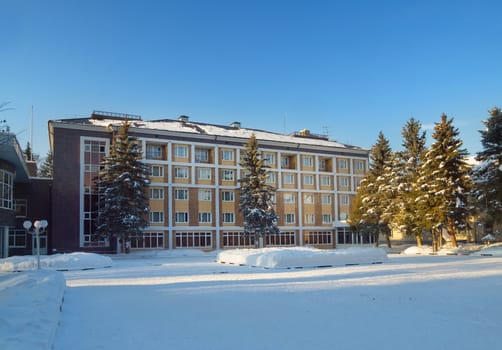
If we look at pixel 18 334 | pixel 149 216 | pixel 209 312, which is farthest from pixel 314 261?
pixel 149 216

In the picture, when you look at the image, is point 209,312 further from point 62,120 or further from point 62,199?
point 62,120

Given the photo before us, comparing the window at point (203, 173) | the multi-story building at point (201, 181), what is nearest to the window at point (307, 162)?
the multi-story building at point (201, 181)

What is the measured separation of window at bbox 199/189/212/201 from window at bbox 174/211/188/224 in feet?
8.22

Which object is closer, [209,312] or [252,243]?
[209,312]

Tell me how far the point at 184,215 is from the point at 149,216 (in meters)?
3.89

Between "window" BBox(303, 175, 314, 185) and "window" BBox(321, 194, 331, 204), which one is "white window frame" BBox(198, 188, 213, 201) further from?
"window" BBox(321, 194, 331, 204)

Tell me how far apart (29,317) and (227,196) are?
44074mm

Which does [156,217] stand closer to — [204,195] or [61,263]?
[204,195]

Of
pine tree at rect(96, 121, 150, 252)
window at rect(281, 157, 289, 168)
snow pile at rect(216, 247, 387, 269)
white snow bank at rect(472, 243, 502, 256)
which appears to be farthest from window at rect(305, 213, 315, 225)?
snow pile at rect(216, 247, 387, 269)

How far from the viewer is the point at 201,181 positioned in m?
50.5

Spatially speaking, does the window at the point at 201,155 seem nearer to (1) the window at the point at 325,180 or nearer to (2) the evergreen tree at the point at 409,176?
(1) the window at the point at 325,180

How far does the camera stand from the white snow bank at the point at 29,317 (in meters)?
6.32

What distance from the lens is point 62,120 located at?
149ft

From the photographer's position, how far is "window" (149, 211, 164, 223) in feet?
155
